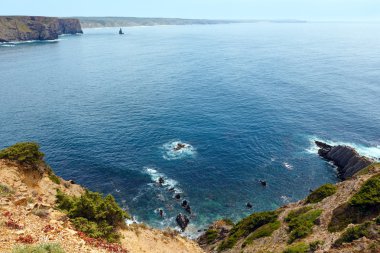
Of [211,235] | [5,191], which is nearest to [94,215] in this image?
[5,191]

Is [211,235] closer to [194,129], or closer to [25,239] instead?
[25,239]

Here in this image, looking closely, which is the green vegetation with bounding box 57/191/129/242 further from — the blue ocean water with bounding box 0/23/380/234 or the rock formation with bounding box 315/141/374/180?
the rock formation with bounding box 315/141/374/180

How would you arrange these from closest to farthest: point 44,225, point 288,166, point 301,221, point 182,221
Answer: point 44,225, point 301,221, point 182,221, point 288,166

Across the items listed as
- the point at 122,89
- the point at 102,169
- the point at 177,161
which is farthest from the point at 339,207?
the point at 122,89

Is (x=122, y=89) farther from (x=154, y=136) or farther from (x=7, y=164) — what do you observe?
(x=7, y=164)

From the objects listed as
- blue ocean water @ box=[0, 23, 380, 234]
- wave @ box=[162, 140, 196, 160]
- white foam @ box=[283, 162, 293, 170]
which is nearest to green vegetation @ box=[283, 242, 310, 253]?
blue ocean water @ box=[0, 23, 380, 234]
